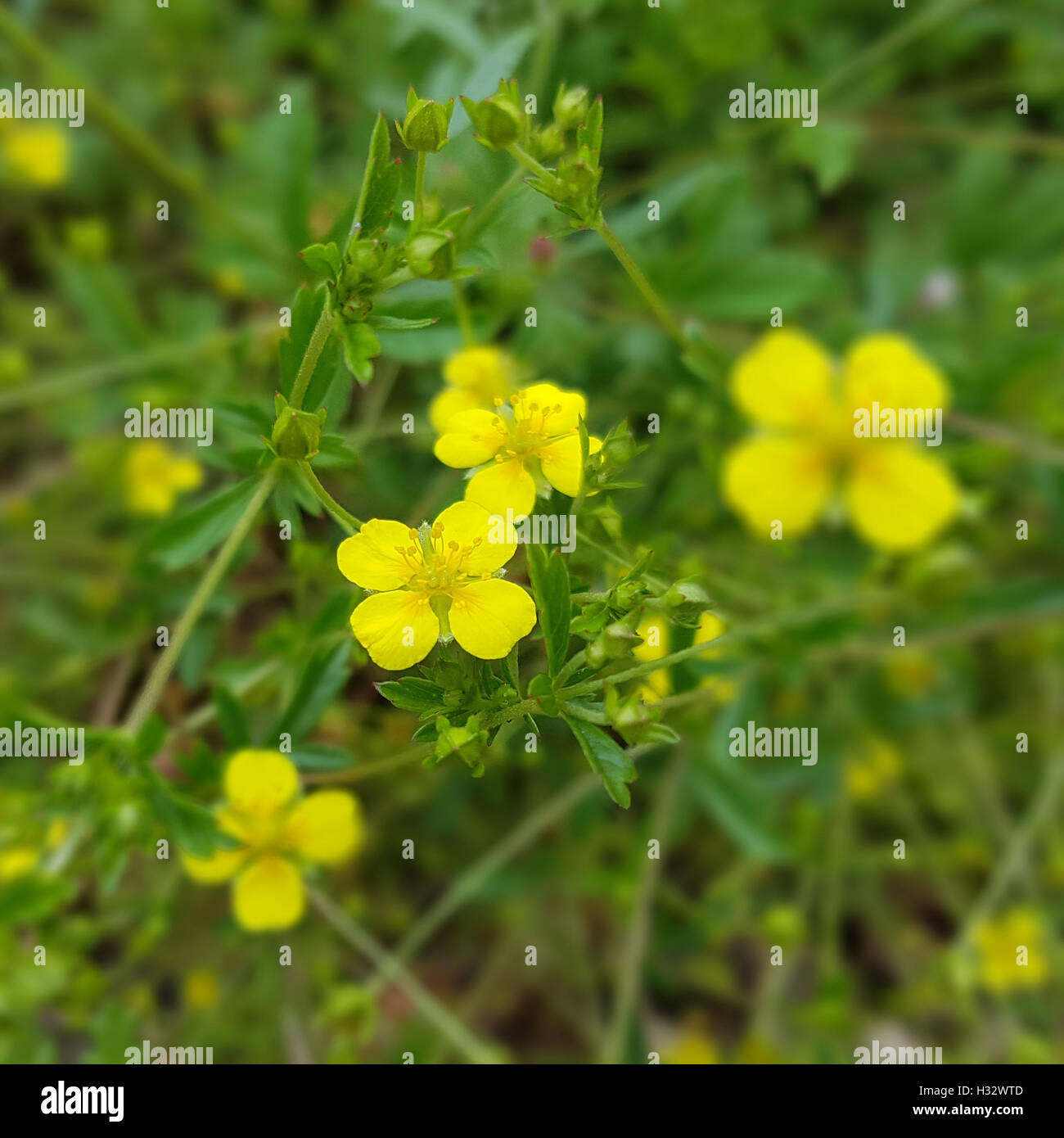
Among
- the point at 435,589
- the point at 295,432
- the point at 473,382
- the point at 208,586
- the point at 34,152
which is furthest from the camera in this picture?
the point at 34,152

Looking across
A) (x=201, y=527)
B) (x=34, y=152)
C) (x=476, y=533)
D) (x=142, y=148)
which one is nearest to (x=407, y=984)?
(x=201, y=527)

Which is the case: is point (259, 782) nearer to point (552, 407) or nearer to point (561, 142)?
point (552, 407)

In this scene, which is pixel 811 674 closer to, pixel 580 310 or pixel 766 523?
pixel 766 523

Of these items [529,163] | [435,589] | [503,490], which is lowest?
[435,589]

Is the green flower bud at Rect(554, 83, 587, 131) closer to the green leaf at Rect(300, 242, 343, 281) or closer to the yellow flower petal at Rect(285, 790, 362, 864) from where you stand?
the green leaf at Rect(300, 242, 343, 281)

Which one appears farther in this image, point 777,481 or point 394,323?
point 777,481

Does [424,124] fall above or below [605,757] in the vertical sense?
above
